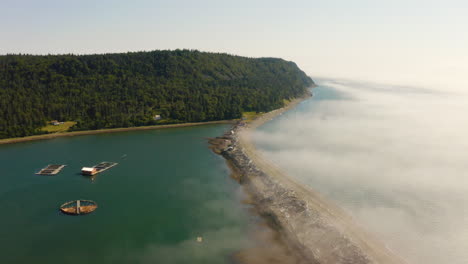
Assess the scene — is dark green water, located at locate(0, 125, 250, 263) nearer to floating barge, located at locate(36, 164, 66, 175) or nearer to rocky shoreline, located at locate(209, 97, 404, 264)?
floating barge, located at locate(36, 164, 66, 175)

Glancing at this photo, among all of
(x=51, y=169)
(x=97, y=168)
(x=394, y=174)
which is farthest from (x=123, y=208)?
(x=394, y=174)

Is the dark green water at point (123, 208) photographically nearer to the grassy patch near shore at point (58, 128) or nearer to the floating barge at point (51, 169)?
the floating barge at point (51, 169)

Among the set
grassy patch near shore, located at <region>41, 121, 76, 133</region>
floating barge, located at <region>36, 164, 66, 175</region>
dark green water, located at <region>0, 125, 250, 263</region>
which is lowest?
dark green water, located at <region>0, 125, 250, 263</region>

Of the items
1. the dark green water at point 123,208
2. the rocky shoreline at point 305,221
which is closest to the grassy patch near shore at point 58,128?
the dark green water at point 123,208

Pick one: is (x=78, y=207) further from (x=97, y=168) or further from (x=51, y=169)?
(x=51, y=169)

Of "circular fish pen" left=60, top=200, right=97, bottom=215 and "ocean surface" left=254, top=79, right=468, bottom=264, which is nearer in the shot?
"ocean surface" left=254, top=79, right=468, bottom=264

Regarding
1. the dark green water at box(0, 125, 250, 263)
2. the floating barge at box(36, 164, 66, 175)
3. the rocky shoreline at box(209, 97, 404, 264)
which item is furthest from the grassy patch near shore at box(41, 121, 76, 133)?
the rocky shoreline at box(209, 97, 404, 264)
